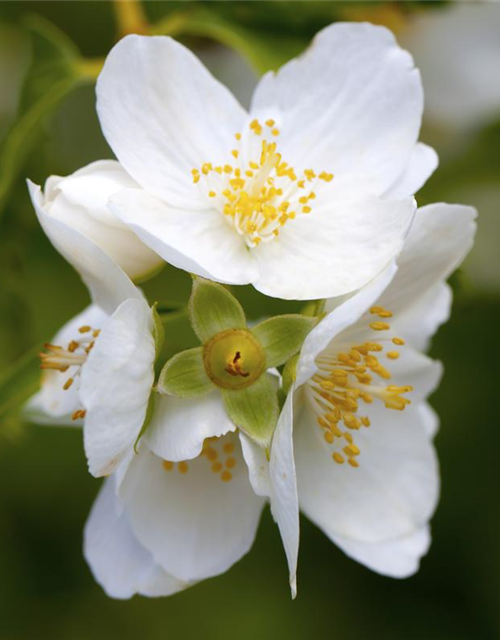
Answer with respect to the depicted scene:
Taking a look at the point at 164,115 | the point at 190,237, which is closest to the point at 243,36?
Answer: the point at 164,115

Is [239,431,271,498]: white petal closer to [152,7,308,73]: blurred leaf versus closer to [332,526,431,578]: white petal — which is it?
[332,526,431,578]: white petal

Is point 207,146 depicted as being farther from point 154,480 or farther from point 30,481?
point 30,481

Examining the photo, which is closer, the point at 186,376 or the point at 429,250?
the point at 186,376

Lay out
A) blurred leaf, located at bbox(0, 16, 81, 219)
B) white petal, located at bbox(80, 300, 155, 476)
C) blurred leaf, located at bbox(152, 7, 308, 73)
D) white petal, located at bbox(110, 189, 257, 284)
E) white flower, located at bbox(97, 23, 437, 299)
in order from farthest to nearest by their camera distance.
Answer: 1. blurred leaf, located at bbox(152, 7, 308, 73)
2. blurred leaf, located at bbox(0, 16, 81, 219)
3. white flower, located at bbox(97, 23, 437, 299)
4. white petal, located at bbox(110, 189, 257, 284)
5. white petal, located at bbox(80, 300, 155, 476)

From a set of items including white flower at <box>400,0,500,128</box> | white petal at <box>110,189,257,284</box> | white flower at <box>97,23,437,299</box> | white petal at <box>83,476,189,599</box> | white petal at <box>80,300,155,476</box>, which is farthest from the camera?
white flower at <box>400,0,500,128</box>

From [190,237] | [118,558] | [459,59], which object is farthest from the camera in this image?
[459,59]

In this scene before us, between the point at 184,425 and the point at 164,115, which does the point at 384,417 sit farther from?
the point at 164,115

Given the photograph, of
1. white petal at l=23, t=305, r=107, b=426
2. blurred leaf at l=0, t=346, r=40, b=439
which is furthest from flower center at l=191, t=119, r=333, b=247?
blurred leaf at l=0, t=346, r=40, b=439

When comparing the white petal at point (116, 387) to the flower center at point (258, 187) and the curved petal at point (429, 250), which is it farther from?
the curved petal at point (429, 250)

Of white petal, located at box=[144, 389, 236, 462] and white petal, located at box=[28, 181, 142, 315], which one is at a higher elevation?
white petal, located at box=[28, 181, 142, 315]
